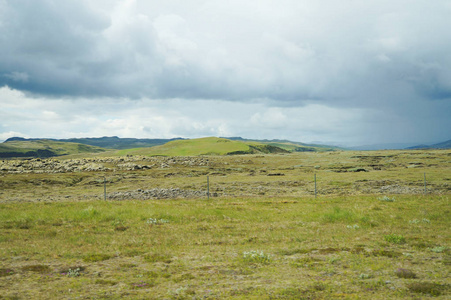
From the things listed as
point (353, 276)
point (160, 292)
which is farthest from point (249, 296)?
point (353, 276)

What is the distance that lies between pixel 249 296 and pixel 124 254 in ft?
25.7

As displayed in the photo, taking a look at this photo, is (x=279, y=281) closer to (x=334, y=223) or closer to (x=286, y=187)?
(x=334, y=223)

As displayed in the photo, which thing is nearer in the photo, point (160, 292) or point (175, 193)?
point (160, 292)

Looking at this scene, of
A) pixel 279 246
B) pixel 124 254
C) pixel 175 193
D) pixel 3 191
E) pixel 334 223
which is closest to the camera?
pixel 124 254

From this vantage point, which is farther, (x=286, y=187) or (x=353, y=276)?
(x=286, y=187)

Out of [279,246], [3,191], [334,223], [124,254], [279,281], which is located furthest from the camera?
[3,191]

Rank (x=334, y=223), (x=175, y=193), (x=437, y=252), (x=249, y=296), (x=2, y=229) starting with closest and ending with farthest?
(x=249, y=296) < (x=437, y=252) < (x=2, y=229) < (x=334, y=223) < (x=175, y=193)

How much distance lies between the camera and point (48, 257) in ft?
44.5

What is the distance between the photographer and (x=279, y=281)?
10.2 metres

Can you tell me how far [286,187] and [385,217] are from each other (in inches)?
954

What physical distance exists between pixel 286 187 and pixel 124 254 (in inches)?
1392

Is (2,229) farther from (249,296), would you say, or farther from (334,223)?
(334,223)

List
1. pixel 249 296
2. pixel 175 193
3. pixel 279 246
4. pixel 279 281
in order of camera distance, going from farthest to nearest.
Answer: pixel 175 193 → pixel 279 246 → pixel 279 281 → pixel 249 296

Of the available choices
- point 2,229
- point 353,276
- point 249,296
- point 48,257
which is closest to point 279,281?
point 249,296
